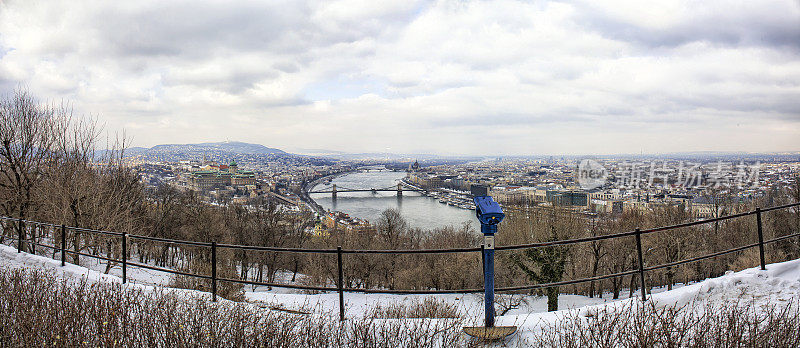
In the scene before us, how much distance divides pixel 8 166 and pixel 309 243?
86.5 feet

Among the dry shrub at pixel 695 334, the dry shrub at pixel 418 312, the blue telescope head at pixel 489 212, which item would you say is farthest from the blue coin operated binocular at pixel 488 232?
the dry shrub at pixel 695 334

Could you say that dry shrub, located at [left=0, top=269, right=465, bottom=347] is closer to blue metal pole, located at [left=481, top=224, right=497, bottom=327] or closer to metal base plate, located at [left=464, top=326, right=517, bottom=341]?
metal base plate, located at [left=464, top=326, right=517, bottom=341]

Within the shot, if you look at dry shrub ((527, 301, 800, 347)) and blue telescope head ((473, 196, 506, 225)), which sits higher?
blue telescope head ((473, 196, 506, 225))

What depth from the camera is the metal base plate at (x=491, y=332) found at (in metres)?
3.90

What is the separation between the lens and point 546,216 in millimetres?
28859

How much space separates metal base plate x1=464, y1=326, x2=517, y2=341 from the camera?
3.90 metres

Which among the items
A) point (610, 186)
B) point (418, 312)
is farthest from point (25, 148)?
point (610, 186)

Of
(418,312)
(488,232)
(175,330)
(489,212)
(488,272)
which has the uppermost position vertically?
(489,212)

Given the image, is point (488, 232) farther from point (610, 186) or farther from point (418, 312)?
point (610, 186)

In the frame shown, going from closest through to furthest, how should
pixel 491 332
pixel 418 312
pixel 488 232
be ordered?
pixel 491 332
pixel 488 232
pixel 418 312

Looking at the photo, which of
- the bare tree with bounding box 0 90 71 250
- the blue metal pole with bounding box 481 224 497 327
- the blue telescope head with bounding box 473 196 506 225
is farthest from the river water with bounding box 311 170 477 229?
the blue telescope head with bounding box 473 196 506 225

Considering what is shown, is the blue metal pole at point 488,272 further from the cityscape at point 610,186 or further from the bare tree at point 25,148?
the bare tree at point 25,148

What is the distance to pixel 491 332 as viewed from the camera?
3.97 metres

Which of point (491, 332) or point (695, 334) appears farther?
point (491, 332)
